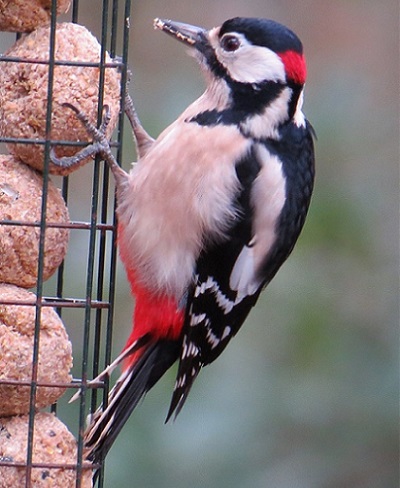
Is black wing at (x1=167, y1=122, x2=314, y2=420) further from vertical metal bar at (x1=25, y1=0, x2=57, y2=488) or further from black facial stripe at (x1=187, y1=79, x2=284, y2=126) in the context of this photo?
vertical metal bar at (x1=25, y1=0, x2=57, y2=488)

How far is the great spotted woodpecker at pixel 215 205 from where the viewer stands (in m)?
3.50

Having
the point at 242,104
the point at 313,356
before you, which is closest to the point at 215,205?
the point at 242,104

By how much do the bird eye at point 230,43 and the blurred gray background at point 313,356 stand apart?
706 mm

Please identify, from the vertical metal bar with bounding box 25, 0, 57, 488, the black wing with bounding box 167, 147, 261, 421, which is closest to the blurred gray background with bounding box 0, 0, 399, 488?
the black wing with bounding box 167, 147, 261, 421

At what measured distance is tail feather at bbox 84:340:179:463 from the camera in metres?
3.28

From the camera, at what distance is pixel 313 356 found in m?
4.46

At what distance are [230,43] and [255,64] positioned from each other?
0.11 meters

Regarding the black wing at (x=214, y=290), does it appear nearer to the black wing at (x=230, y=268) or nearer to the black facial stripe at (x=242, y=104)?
the black wing at (x=230, y=268)

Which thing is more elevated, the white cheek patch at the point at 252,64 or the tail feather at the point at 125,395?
the white cheek patch at the point at 252,64

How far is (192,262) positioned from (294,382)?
1.04 metres

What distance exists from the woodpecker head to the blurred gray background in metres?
0.70

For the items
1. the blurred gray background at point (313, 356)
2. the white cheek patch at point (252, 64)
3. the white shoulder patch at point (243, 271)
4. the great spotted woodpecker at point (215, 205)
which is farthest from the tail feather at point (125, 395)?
the white cheek patch at point (252, 64)

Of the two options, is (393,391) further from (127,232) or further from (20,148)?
(20,148)

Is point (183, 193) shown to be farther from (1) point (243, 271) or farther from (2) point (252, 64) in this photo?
(2) point (252, 64)
